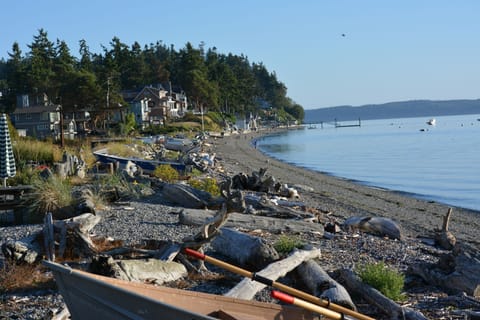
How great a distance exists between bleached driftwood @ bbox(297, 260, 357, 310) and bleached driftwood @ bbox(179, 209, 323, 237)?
11.3ft

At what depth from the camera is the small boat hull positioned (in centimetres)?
476

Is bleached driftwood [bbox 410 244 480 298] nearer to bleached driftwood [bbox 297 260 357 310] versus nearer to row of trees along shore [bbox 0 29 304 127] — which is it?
bleached driftwood [bbox 297 260 357 310]

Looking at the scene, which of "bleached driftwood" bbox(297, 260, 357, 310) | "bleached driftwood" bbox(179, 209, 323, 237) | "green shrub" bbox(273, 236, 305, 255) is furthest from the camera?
"bleached driftwood" bbox(179, 209, 323, 237)

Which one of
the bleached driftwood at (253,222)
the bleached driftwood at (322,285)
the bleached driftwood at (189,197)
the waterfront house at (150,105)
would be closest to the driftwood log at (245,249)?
the bleached driftwood at (322,285)

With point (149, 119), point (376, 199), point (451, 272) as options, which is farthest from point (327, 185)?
point (149, 119)

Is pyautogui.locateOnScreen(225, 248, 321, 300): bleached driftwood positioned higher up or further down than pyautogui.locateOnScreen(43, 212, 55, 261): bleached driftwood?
further down

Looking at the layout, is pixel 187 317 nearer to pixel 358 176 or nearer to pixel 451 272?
pixel 451 272

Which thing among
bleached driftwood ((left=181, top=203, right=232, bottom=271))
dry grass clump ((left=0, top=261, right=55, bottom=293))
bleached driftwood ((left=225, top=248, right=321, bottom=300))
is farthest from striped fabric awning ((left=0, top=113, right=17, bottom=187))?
bleached driftwood ((left=225, top=248, right=321, bottom=300))

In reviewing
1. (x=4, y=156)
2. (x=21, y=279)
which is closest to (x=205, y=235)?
(x=21, y=279)

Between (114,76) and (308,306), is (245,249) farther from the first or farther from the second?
(114,76)

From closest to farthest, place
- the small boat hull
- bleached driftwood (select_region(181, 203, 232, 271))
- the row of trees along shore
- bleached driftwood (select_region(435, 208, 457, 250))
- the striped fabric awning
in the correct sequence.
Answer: the small boat hull < bleached driftwood (select_region(181, 203, 232, 271)) < bleached driftwood (select_region(435, 208, 457, 250)) < the striped fabric awning < the row of trees along shore

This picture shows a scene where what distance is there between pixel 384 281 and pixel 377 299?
0.50 metres

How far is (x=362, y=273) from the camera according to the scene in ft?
27.3

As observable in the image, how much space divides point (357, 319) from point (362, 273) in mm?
2364
